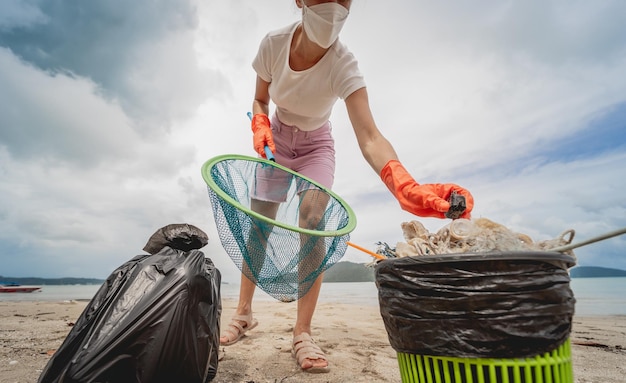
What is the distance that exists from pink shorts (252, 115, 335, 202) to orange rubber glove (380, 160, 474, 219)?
0.73 metres

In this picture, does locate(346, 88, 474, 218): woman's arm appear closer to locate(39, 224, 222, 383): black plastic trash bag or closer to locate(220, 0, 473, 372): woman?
locate(220, 0, 473, 372): woman

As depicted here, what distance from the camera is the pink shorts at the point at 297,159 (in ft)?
7.12

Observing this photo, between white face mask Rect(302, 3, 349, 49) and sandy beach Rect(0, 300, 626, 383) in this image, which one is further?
white face mask Rect(302, 3, 349, 49)

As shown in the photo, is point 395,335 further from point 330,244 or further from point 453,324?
point 330,244

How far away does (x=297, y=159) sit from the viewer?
2322mm

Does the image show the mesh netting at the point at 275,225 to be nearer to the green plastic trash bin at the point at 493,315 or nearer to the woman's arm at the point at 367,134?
the woman's arm at the point at 367,134

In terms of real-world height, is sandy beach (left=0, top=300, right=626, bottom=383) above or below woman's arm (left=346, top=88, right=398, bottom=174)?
below

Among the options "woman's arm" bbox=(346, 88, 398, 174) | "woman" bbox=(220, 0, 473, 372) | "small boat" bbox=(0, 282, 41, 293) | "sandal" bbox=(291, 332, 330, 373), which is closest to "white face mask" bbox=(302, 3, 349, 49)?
"woman" bbox=(220, 0, 473, 372)

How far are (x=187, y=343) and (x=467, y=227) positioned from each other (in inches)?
47.5

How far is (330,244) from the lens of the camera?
155cm

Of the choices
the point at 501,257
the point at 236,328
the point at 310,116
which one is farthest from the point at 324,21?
the point at 236,328

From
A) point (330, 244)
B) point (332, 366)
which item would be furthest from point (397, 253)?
point (332, 366)

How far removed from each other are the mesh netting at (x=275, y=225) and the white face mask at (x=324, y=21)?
2.64 feet

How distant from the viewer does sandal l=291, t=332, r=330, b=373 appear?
1.76 m
